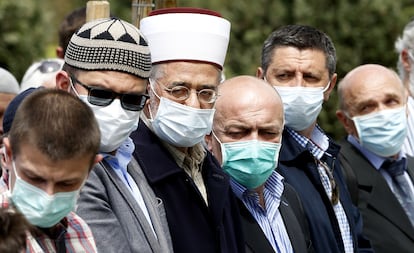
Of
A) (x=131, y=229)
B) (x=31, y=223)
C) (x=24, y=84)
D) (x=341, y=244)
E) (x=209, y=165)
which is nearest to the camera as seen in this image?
(x=31, y=223)

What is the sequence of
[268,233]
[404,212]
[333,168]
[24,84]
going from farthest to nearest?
[24,84] → [404,212] → [333,168] → [268,233]

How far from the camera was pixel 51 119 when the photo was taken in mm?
3762

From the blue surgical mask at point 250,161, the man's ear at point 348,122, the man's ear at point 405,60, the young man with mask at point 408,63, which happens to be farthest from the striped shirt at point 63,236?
the man's ear at point 405,60

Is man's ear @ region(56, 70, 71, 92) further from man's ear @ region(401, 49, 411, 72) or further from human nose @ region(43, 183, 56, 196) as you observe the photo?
man's ear @ region(401, 49, 411, 72)

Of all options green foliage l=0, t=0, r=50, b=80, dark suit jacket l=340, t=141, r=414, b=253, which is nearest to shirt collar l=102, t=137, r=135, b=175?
dark suit jacket l=340, t=141, r=414, b=253

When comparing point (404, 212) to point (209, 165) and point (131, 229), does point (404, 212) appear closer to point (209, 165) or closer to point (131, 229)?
point (209, 165)

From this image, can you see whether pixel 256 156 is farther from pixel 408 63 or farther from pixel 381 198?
pixel 408 63

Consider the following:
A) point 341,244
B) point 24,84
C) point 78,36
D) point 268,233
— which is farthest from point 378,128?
point 78,36

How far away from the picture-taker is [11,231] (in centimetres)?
327

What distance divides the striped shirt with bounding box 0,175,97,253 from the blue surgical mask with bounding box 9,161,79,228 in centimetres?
6

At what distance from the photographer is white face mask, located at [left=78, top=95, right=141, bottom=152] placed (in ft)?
14.3

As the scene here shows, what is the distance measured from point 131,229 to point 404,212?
3.17 meters

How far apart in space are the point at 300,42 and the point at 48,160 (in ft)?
10.3

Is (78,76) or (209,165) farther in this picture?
(209,165)
